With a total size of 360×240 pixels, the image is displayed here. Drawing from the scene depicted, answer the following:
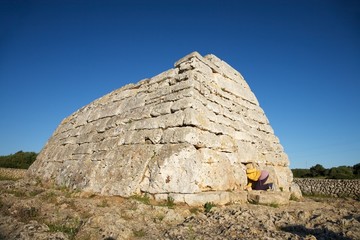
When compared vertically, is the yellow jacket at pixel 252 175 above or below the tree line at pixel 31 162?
below

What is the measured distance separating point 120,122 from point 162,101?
1.82m

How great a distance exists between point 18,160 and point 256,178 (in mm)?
31919

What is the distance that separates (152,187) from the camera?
4.99 meters

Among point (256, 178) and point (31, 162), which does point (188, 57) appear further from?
point (31, 162)

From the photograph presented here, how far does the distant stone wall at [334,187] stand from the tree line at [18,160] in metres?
29.8

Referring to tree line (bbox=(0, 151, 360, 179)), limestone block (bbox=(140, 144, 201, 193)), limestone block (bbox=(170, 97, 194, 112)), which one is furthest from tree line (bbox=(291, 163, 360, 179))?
limestone block (bbox=(140, 144, 201, 193))

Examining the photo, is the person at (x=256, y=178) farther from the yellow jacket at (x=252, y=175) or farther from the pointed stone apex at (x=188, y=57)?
the pointed stone apex at (x=188, y=57)

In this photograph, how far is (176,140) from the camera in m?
5.42

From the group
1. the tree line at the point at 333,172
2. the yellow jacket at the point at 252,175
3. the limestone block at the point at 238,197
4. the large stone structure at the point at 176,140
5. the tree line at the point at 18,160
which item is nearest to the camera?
the large stone structure at the point at 176,140

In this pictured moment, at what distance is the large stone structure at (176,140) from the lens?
5.18 metres

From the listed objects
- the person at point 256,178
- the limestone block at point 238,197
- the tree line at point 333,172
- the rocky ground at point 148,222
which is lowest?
the rocky ground at point 148,222

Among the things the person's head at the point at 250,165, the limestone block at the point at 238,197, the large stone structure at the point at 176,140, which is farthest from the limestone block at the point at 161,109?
the person's head at the point at 250,165

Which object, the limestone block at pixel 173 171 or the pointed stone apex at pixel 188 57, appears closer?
the limestone block at pixel 173 171

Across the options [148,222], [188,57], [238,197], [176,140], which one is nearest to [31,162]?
[188,57]
